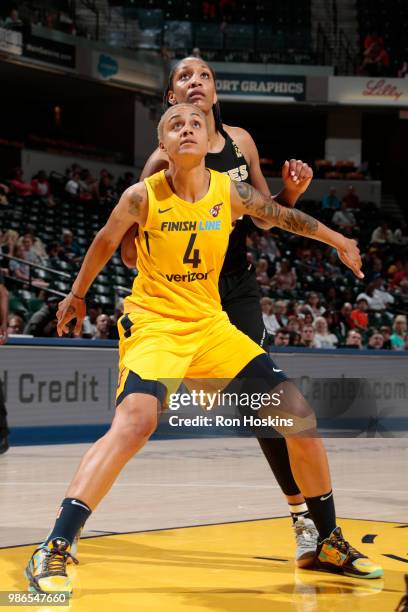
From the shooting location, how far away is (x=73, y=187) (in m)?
22.8

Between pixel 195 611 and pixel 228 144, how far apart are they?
240 centimetres

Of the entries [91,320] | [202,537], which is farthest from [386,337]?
[202,537]

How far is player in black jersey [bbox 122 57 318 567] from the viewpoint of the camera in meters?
4.77

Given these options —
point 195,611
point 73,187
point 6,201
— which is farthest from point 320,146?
point 195,611

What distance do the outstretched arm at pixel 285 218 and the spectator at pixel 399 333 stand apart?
12.6 meters

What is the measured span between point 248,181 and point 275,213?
26.2 inches

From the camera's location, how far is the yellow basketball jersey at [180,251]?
430 centimetres

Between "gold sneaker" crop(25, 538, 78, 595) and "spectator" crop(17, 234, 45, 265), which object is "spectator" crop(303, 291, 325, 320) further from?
"gold sneaker" crop(25, 538, 78, 595)

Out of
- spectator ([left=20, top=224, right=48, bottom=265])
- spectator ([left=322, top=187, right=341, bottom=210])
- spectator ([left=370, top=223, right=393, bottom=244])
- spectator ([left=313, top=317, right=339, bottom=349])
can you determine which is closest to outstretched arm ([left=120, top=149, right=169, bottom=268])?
spectator ([left=313, top=317, right=339, bottom=349])

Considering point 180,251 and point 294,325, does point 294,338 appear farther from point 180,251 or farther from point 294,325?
point 180,251

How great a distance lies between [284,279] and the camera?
2017 cm

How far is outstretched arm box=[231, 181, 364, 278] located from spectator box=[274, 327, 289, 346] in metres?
10.4

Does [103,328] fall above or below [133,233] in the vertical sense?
below

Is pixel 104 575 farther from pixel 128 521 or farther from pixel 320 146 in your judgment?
pixel 320 146
